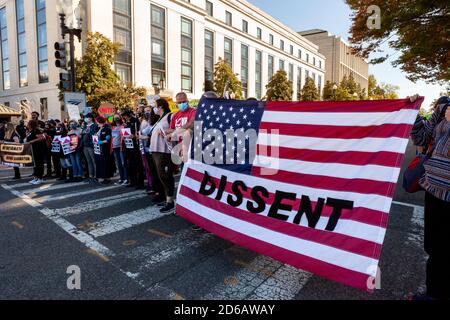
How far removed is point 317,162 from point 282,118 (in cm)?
69

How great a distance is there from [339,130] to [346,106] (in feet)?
0.88

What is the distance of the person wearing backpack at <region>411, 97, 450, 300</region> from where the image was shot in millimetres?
2611

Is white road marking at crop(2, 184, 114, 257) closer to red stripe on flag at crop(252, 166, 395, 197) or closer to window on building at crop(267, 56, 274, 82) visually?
red stripe on flag at crop(252, 166, 395, 197)

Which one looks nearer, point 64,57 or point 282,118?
point 282,118

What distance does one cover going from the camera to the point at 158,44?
34.3 meters

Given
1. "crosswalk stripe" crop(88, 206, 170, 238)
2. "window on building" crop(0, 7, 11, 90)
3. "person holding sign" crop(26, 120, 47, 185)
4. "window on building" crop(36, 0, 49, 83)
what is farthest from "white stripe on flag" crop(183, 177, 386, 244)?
"window on building" crop(0, 7, 11, 90)

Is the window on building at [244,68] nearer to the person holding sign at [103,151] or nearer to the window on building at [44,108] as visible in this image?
the window on building at [44,108]

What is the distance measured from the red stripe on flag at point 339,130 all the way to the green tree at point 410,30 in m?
8.45

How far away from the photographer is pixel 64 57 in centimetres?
1264

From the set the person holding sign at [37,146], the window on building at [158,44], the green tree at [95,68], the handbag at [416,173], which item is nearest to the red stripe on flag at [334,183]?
the handbag at [416,173]

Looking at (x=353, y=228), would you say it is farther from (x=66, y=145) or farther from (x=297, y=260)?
(x=66, y=145)

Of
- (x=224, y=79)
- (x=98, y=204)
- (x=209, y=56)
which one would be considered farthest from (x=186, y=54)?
(x=98, y=204)

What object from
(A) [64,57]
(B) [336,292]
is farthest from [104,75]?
(B) [336,292]
